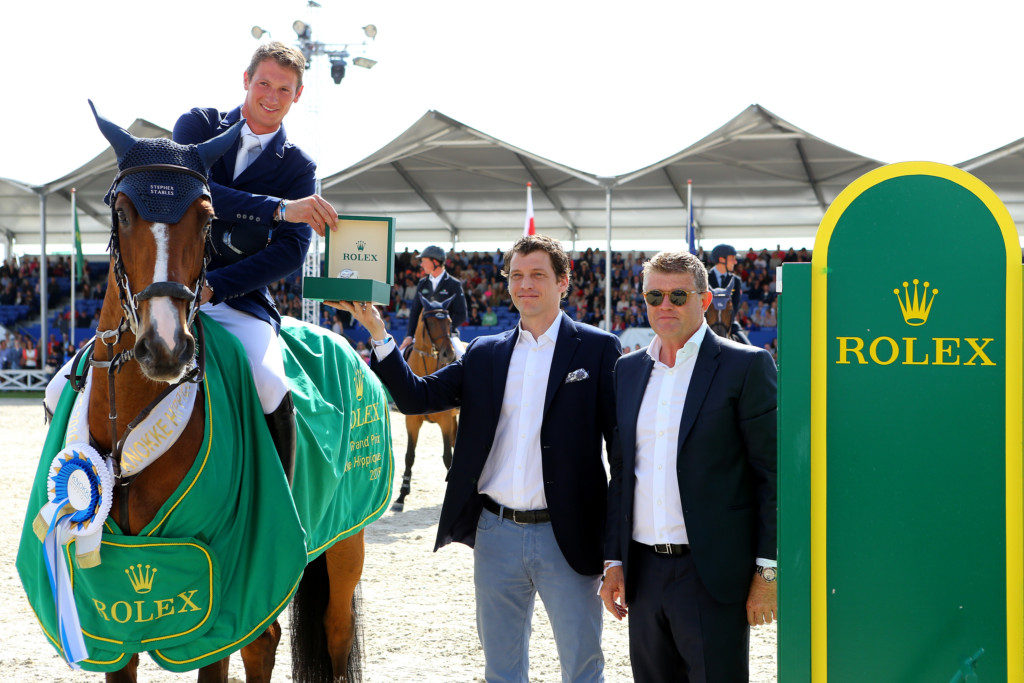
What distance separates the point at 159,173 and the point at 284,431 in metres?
0.98

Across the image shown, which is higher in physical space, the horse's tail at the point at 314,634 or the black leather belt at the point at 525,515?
the black leather belt at the point at 525,515

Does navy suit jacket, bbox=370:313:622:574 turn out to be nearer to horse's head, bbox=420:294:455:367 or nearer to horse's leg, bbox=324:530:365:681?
horse's leg, bbox=324:530:365:681

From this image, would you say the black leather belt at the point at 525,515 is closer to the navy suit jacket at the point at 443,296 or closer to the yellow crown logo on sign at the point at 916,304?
the yellow crown logo on sign at the point at 916,304

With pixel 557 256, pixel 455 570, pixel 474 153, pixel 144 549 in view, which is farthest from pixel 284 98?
pixel 474 153

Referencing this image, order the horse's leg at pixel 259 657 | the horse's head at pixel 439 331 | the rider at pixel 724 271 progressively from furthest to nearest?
the rider at pixel 724 271, the horse's head at pixel 439 331, the horse's leg at pixel 259 657

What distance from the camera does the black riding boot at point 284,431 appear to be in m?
3.04

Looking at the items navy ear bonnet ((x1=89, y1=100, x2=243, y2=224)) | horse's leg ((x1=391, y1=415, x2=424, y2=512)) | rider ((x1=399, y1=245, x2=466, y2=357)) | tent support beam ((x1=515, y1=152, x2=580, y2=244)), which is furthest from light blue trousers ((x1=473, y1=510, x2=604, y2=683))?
tent support beam ((x1=515, y1=152, x2=580, y2=244))

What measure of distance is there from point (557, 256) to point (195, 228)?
113 centimetres

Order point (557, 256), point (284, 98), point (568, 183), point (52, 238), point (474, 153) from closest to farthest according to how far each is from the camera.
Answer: point (557, 256) < point (284, 98) < point (474, 153) < point (568, 183) < point (52, 238)

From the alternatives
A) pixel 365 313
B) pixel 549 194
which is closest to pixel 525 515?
pixel 365 313

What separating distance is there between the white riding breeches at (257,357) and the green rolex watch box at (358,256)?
313mm

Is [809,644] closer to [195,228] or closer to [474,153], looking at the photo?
[195,228]

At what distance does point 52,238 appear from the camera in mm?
28688

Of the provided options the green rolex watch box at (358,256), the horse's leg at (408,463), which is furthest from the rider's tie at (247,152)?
the horse's leg at (408,463)
